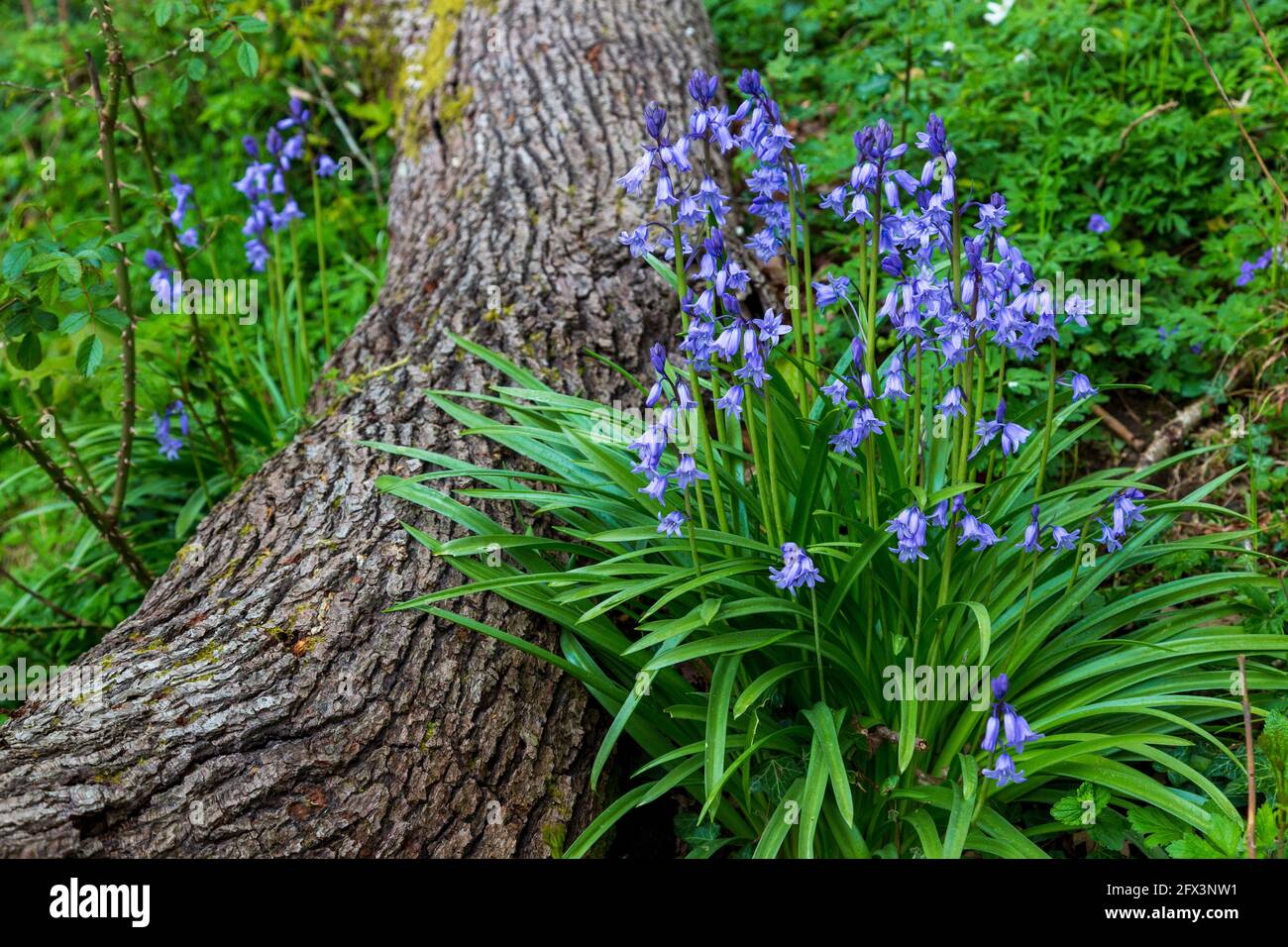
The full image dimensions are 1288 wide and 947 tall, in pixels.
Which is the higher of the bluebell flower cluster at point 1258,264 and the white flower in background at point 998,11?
the white flower in background at point 998,11

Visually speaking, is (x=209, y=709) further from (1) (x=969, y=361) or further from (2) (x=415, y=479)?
(1) (x=969, y=361)

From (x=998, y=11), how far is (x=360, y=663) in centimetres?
418

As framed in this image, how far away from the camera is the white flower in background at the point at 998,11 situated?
189 inches

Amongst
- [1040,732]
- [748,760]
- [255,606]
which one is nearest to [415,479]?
[255,606]

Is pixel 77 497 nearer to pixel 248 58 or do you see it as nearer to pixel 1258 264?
pixel 248 58

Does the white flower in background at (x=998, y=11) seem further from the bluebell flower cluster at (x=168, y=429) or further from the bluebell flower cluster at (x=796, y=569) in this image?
the bluebell flower cluster at (x=168, y=429)

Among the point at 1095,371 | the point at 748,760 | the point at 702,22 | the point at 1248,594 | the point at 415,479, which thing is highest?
the point at 702,22

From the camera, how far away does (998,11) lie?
16.0 ft

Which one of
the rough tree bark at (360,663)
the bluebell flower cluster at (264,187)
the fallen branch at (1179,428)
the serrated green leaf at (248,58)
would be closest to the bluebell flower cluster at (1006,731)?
the rough tree bark at (360,663)

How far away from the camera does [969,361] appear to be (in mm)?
2254

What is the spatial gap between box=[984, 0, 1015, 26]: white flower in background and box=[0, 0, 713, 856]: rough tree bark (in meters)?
2.03

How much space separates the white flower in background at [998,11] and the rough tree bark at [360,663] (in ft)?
6.65

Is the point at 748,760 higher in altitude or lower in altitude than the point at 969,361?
lower

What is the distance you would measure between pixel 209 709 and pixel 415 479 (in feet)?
2.56
